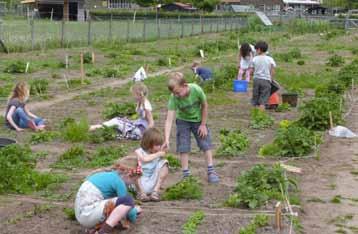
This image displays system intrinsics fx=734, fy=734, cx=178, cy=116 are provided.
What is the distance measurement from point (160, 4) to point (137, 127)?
312 ft

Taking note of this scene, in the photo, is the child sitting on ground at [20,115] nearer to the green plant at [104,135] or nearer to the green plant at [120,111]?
the green plant at [104,135]

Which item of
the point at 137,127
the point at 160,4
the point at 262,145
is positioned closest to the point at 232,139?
the point at 262,145

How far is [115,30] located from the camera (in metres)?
46.0

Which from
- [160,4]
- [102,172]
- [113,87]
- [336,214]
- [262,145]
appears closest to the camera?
[102,172]

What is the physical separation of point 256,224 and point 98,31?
37678 mm

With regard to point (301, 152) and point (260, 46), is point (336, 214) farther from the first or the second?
point (260, 46)

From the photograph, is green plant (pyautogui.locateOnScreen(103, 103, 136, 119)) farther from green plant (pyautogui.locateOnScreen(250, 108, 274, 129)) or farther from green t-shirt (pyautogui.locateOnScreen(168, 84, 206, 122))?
green t-shirt (pyautogui.locateOnScreen(168, 84, 206, 122))

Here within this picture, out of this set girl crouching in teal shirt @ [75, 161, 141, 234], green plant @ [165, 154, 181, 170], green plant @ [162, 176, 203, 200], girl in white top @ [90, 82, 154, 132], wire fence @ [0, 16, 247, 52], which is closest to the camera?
girl crouching in teal shirt @ [75, 161, 141, 234]

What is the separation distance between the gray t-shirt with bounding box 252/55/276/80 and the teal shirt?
26.5 feet

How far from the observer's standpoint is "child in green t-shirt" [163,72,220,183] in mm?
8836

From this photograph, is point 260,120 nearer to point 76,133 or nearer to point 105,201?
point 76,133

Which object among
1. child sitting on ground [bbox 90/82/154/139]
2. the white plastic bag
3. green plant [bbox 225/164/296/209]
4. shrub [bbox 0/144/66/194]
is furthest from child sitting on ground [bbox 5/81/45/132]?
green plant [bbox 225/164/296/209]

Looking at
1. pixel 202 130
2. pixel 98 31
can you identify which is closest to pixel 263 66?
pixel 202 130

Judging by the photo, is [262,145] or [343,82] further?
[343,82]
